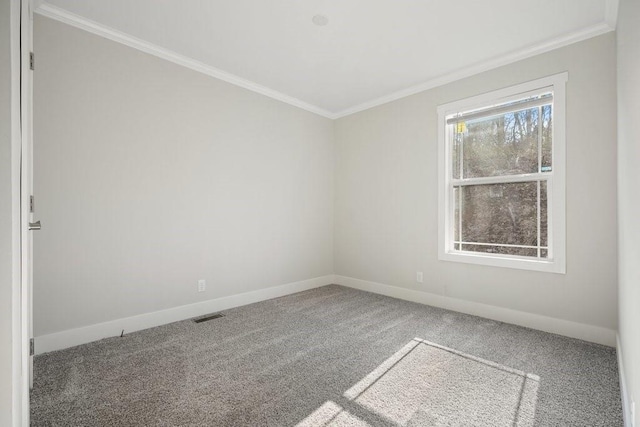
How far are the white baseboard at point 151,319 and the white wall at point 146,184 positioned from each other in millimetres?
61

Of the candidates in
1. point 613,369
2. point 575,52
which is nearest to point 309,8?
point 575,52

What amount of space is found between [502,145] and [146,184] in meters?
3.63

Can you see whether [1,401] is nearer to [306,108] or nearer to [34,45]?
[34,45]

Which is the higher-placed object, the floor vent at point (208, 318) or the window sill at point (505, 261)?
the window sill at point (505, 261)

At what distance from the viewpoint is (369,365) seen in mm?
2236

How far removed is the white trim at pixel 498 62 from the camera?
262cm

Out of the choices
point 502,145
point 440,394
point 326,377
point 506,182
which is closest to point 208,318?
point 326,377

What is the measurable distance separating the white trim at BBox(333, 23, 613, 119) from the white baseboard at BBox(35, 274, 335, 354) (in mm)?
2820

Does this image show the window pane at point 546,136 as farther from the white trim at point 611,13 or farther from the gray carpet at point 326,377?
the gray carpet at point 326,377

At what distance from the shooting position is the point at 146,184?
9.62 ft

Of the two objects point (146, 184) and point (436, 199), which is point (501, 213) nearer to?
point (436, 199)

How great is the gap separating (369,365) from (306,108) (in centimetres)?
347


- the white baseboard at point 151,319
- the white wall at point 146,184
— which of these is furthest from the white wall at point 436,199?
the white baseboard at point 151,319

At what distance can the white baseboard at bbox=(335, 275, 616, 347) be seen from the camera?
260 cm
